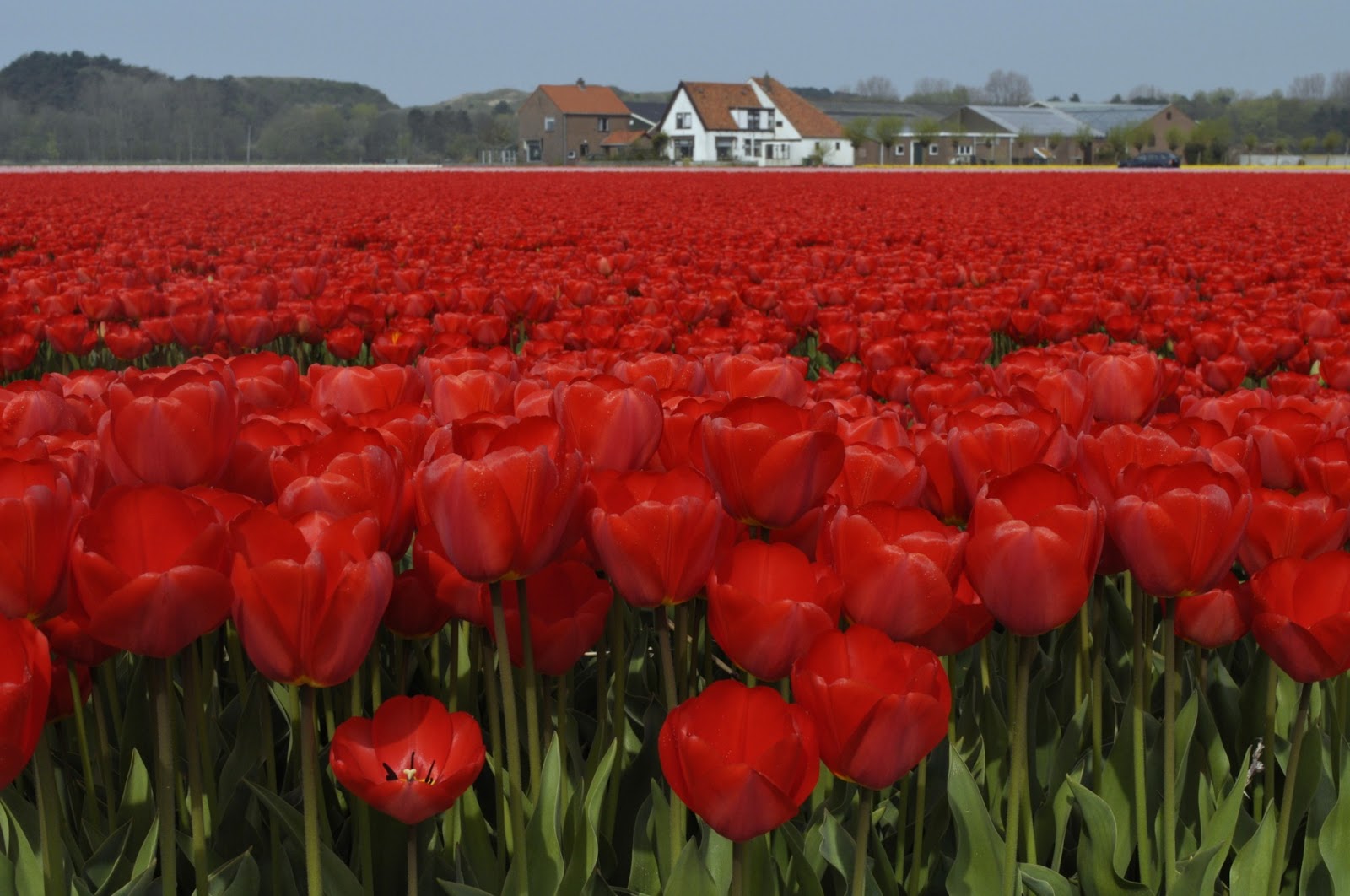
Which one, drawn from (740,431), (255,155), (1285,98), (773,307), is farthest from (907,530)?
(1285,98)

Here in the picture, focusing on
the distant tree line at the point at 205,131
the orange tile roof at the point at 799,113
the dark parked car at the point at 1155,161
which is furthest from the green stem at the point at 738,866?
the orange tile roof at the point at 799,113

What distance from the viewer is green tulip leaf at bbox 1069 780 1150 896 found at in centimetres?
150

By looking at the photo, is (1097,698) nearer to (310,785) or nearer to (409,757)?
(409,757)

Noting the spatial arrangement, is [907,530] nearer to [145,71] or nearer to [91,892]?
[91,892]

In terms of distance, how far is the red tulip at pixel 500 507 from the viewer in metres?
1.18

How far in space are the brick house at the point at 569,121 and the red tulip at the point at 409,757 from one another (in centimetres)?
10766

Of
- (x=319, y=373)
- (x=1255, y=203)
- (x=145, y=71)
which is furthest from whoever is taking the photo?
(x=145, y=71)

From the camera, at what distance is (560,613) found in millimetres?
1419

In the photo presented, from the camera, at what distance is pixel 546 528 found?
1217 millimetres

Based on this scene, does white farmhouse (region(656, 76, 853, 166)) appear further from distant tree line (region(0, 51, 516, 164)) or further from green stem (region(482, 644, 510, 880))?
green stem (region(482, 644, 510, 880))

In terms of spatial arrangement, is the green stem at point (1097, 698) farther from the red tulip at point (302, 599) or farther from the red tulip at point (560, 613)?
the red tulip at point (302, 599)

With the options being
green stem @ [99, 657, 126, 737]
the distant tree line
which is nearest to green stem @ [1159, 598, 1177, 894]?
green stem @ [99, 657, 126, 737]

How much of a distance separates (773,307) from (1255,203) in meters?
17.0

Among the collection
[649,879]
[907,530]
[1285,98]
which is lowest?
[649,879]
